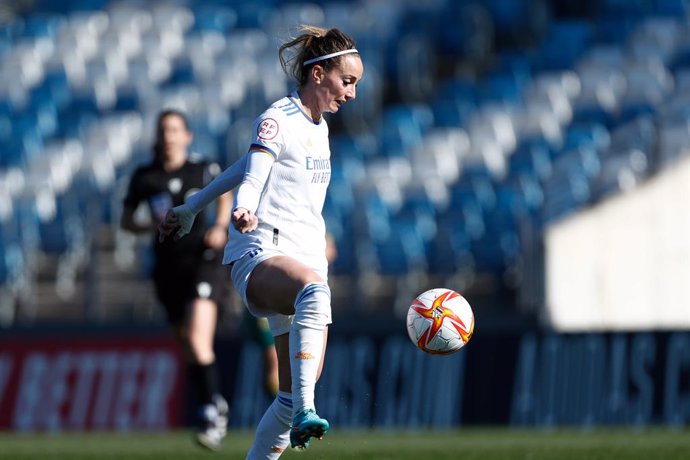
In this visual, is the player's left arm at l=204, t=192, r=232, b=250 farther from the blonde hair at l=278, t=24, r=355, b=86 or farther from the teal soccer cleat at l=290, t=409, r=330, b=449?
the teal soccer cleat at l=290, t=409, r=330, b=449

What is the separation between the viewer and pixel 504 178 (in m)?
16.8

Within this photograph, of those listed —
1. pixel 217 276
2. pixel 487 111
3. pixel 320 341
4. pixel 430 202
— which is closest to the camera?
pixel 320 341

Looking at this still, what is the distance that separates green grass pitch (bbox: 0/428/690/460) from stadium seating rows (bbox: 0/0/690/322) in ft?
8.32

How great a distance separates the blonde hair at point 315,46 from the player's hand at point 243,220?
0.93 meters

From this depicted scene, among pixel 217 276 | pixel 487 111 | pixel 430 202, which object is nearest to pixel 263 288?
pixel 217 276

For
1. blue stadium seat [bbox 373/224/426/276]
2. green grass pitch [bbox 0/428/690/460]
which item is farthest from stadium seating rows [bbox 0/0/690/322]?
green grass pitch [bbox 0/428/690/460]

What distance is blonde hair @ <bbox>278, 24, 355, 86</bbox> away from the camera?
21.5ft

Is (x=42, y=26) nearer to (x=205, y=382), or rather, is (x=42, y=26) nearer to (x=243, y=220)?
(x=205, y=382)

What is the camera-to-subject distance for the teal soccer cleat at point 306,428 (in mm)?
5785

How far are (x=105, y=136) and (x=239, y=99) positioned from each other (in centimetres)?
200

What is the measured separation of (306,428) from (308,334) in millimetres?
485

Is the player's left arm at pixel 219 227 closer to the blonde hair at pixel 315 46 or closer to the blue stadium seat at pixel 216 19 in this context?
the blonde hair at pixel 315 46

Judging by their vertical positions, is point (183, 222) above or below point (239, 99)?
below

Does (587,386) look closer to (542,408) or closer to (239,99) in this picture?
(542,408)
